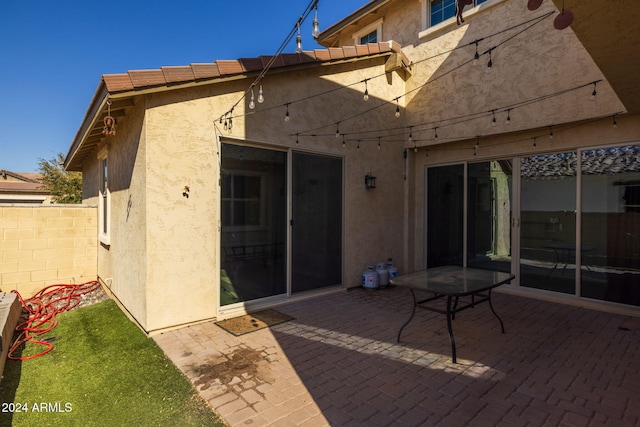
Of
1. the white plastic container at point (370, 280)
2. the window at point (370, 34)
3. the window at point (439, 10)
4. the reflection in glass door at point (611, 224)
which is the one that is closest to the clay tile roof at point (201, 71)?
the window at point (439, 10)

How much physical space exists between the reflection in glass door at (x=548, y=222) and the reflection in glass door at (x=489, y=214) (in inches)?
10.2

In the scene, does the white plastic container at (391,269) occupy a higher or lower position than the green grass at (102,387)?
higher

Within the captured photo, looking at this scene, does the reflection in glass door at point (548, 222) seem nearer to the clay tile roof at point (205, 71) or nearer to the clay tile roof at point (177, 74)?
the clay tile roof at point (205, 71)

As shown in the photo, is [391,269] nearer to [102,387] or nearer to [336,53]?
[336,53]

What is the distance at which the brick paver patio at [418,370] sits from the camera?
8.02 ft

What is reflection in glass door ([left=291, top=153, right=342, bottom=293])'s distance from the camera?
17.5ft

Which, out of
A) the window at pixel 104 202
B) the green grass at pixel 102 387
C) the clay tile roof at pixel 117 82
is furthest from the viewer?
the window at pixel 104 202

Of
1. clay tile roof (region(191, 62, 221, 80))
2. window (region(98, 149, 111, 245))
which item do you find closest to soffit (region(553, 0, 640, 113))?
clay tile roof (region(191, 62, 221, 80))

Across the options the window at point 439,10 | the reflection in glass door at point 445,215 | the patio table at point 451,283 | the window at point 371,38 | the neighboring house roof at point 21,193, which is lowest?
the patio table at point 451,283

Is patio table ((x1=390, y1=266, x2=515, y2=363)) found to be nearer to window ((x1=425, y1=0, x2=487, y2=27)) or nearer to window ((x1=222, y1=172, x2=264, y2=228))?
window ((x1=222, y1=172, x2=264, y2=228))

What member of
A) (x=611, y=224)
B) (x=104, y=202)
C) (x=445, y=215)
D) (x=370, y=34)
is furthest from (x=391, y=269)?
(x=370, y=34)

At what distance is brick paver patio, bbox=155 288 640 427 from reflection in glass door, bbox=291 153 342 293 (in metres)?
0.95

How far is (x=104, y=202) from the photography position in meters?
6.42

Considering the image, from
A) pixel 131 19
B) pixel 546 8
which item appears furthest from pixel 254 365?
pixel 131 19
